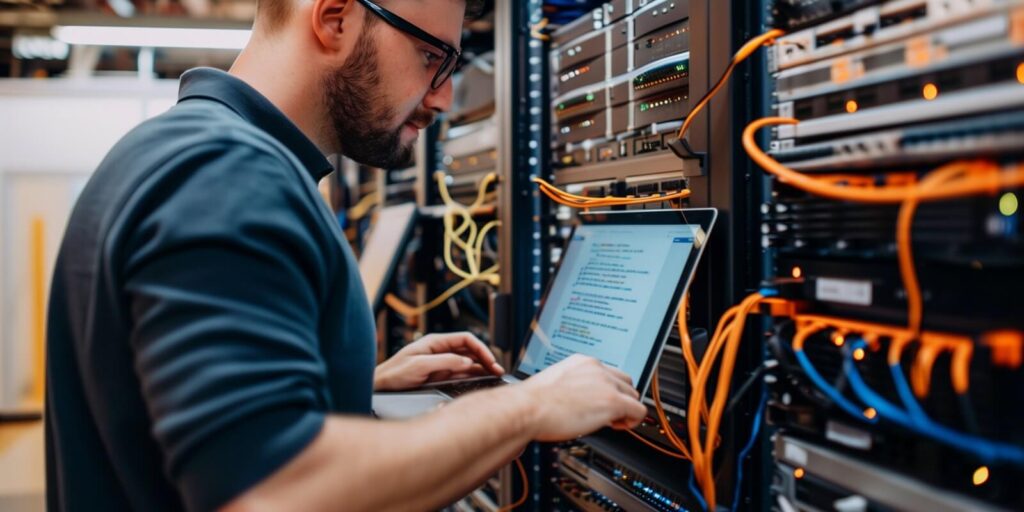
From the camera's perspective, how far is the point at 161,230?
0.63 metres

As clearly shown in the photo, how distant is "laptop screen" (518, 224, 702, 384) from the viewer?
3.31 feet

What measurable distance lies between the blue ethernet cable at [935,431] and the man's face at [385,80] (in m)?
0.66

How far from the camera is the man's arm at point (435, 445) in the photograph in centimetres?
62

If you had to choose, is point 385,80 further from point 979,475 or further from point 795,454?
point 979,475

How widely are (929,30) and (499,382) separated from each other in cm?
78

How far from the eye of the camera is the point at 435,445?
686 millimetres

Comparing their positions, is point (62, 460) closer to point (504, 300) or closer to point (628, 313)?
point (628, 313)

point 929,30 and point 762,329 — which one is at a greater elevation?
point 929,30

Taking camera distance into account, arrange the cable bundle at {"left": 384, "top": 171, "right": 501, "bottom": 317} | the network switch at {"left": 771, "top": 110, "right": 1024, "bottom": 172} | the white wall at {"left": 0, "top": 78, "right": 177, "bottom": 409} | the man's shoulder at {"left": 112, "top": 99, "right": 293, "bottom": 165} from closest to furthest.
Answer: the network switch at {"left": 771, "top": 110, "right": 1024, "bottom": 172}, the man's shoulder at {"left": 112, "top": 99, "right": 293, "bottom": 165}, the cable bundle at {"left": 384, "top": 171, "right": 501, "bottom": 317}, the white wall at {"left": 0, "top": 78, "right": 177, "bottom": 409}

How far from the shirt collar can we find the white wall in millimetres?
3621

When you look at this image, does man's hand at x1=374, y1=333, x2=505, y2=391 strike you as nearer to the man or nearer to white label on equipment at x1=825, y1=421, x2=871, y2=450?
the man

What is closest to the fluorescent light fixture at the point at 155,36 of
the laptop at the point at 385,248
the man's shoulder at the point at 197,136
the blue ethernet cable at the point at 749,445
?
the laptop at the point at 385,248

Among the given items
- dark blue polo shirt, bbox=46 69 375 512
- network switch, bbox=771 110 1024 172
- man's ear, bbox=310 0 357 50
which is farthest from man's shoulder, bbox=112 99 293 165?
network switch, bbox=771 110 1024 172

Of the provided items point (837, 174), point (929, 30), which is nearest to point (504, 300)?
point (837, 174)
